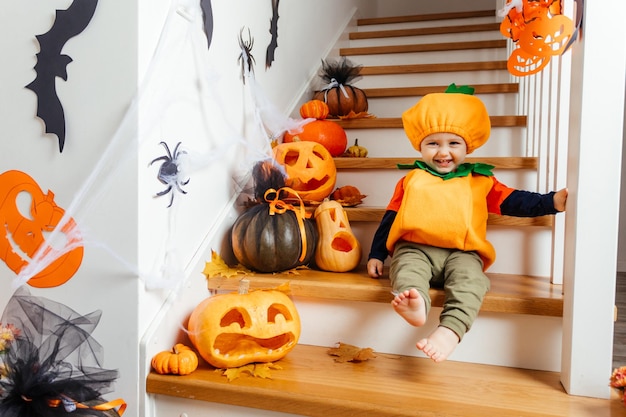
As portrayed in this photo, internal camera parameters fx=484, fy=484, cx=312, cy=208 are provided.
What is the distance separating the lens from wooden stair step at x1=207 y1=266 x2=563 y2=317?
43.5 inches

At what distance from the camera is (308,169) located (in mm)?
1576

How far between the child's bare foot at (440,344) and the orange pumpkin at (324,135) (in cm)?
95

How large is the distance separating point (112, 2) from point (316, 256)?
834 millimetres

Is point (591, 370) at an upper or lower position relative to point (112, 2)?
lower

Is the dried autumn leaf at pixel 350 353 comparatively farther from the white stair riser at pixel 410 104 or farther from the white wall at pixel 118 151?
the white stair riser at pixel 410 104

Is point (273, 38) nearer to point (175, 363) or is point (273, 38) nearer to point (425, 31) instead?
point (175, 363)

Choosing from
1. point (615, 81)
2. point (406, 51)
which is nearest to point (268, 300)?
point (615, 81)

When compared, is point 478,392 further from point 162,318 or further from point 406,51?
point 406,51

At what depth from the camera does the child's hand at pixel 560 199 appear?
1.12 m

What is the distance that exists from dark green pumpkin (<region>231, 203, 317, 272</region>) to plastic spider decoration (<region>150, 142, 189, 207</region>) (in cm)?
23

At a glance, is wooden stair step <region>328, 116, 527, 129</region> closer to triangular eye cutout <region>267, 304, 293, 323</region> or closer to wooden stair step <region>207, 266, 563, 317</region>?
wooden stair step <region>207, 266, 563, 317</region>

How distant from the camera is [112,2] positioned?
104cm

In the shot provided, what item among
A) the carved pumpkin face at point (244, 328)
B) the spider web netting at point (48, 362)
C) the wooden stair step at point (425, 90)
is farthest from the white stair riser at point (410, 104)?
the spider web netting at point (48, 362)

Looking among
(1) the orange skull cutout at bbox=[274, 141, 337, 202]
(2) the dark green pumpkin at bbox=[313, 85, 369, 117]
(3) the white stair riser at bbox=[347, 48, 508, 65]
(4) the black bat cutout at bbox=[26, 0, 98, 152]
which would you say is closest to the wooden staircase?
(1) the orange skull cutout at bbox=[274, 141, 337, 202]
